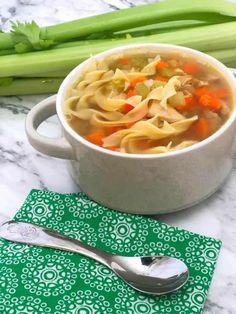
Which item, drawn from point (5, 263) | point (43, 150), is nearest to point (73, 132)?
point (43, 150)

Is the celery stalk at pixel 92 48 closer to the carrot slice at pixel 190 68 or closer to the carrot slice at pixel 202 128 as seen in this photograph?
the carrot slice at pixel 190 68

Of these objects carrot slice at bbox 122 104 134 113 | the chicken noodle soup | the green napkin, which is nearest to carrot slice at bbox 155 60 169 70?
the chicken noodle soup

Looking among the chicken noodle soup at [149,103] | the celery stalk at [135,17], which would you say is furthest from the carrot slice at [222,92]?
→ the celery stalk at [135,17]

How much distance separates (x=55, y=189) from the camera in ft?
3.26

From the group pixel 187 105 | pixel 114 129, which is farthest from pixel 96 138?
pixel 187 105

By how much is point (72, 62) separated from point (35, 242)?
38 cm

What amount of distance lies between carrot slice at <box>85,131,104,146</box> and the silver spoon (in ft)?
0.44

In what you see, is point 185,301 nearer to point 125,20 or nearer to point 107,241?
point 107,241

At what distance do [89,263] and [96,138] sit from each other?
0.17 metres

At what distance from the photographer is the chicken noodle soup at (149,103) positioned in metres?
0.89

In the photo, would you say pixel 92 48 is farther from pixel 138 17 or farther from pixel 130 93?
pixel 130 93

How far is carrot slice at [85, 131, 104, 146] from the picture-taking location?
0.89 metres

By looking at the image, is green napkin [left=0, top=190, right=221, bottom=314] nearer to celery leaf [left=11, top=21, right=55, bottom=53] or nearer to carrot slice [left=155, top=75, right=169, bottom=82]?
carrot slice [left=155, top=75, right=169, bottom=82]

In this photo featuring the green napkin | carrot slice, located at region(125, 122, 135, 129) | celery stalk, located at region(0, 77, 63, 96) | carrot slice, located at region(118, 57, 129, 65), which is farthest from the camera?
celery stalk, located at region(0, 77, 63, 96)
